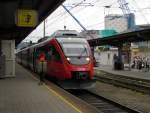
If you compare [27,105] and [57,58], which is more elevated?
[57,58]

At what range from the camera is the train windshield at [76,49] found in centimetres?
2181

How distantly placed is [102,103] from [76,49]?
4807 mm

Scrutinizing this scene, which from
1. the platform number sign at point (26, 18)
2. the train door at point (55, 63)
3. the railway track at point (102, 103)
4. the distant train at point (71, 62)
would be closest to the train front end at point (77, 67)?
the distant train at point (71, 62)

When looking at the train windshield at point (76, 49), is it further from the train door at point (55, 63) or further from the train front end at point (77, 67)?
the train door at point (55, 63)

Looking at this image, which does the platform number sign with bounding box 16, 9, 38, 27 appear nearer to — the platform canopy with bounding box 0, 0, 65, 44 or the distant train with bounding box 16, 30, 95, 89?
the platform canopy with bounding box 0, 0, 65, 44

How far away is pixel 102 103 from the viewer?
18.1 metres

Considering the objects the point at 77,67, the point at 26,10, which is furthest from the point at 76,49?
the point at 26,10

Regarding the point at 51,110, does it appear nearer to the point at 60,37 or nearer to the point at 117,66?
the point at 60,37

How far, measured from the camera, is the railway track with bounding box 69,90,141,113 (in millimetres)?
15711

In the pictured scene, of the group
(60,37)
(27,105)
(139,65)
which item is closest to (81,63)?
(60,37)

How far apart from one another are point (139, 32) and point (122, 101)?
17.7m

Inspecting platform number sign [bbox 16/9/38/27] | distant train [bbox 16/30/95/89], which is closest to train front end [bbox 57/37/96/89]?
distant train [bbox 16/30/95/89]

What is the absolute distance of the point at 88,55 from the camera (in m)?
21.9

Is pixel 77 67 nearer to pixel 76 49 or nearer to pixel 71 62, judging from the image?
pixel 71 62
